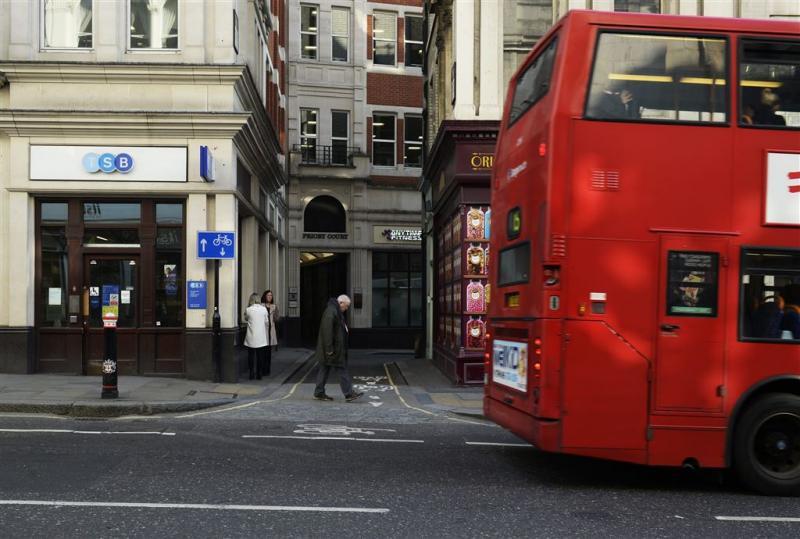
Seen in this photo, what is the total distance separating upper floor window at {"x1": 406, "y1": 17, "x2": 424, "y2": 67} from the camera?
33.9 m

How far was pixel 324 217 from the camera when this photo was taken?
33375 millimetres

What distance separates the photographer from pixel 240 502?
665 centimetres

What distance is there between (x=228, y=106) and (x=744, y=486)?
11927 millimetres

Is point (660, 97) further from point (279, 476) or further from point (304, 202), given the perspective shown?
point (304, 202)

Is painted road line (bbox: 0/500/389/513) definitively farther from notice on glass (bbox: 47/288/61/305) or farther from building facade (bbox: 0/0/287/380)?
notice on glass (bbox: 47/288/61/305)

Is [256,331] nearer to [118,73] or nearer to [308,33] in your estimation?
[118,73]

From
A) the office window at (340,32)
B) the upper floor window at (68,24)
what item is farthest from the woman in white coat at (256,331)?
the office window at (340,32)

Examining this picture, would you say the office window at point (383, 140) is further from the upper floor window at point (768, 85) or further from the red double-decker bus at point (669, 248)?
the upper floor window at point (768, 85)

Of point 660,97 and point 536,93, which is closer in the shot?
point 660,97

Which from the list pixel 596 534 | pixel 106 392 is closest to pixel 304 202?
pixel 106 392

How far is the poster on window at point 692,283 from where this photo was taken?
7.47 meters

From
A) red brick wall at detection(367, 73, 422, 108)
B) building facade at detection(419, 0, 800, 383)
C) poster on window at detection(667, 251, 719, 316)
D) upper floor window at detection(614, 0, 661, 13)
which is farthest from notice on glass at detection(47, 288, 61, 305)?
red brick wall at detection(367, 73, 422, 108)

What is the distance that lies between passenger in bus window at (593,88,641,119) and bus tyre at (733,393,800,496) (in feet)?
9.33

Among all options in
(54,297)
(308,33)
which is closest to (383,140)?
(308,33)
